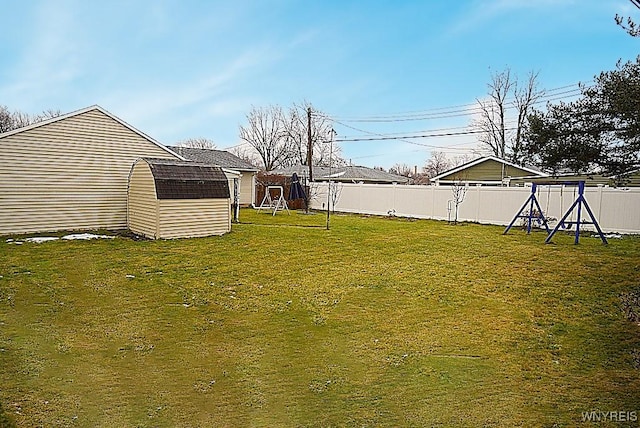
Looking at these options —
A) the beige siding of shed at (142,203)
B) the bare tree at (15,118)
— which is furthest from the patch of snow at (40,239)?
the bare tree at (15,118)

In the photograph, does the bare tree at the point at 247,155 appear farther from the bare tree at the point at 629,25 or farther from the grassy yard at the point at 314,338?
the bare tree at the point at 629,25

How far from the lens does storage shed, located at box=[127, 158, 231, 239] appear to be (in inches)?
437

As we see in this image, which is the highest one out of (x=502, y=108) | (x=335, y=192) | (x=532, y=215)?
(x=502, y=108)

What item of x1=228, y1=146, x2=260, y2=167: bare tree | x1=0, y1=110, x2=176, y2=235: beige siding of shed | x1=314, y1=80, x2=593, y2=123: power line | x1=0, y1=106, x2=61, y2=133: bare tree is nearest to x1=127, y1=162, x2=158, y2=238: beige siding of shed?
x1=0, y1=110, x2=176, y2=235: beige siding of shed

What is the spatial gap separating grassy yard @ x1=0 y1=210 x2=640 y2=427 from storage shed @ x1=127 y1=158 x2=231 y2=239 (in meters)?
1.94

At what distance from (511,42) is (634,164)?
885 cm

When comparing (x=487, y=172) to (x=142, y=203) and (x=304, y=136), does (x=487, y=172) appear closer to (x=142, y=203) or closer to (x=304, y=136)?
(x=142, y=203)

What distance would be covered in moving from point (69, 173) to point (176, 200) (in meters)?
3.22

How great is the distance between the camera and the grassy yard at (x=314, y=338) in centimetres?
325

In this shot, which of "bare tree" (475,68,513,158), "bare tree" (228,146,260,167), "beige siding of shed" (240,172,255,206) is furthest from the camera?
"bare tree" (228,146,260,167)

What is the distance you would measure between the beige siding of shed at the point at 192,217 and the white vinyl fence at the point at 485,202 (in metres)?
8.25

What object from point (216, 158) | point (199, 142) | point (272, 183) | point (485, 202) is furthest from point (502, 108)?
point (199, 142)

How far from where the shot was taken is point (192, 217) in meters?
11.6

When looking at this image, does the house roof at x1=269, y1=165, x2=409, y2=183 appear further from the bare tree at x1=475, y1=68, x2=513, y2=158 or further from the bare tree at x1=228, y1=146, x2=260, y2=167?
the bare tree at x1=228, y1=146, x2=260, y2=167
